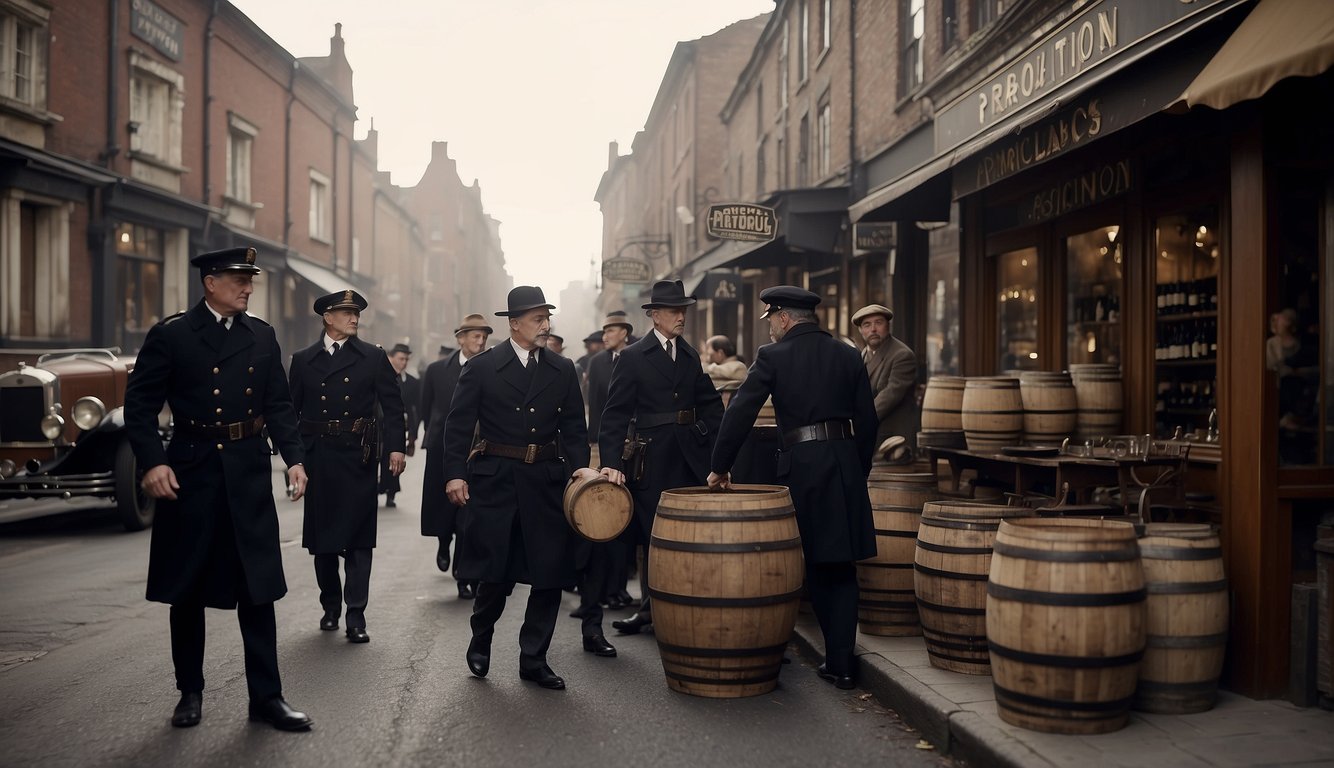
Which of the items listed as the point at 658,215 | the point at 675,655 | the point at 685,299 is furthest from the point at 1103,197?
the point at 658,215

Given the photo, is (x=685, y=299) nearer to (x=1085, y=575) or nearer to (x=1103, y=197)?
(x=1103, y=197)

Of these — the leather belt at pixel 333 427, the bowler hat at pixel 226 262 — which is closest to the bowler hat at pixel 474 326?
the leather belt at pixel 333 427

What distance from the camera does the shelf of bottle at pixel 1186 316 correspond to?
626 cm

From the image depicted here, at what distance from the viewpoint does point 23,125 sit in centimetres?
1548

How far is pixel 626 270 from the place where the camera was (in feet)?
98.8

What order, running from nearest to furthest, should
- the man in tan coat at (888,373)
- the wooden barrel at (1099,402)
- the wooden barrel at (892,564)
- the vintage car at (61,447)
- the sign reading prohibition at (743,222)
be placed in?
the wooden barrel at (892,564) → the wooden barrel at (1099,402) → the man in tan coat at (888,373) → the vintage car at (61,447) → the sign reading prohibition at (743,222)

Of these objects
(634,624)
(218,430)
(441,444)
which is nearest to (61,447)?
(441,444)

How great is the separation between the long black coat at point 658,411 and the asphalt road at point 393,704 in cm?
94

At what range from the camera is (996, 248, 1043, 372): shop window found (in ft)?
28.9

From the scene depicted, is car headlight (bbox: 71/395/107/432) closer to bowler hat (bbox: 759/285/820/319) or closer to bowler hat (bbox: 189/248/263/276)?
bowler hat (bbox: 189/248/263/276)

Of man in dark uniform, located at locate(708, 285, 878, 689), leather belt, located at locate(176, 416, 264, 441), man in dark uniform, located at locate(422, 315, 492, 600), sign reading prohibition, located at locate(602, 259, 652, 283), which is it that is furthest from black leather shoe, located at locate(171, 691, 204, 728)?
sign reading prohibition, located at locate(602, 259, 652, 283)

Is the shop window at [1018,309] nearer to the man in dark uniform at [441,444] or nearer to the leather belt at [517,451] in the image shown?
the man in dark uniform at [441,444]

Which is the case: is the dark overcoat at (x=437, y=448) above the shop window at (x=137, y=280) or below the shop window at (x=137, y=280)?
below

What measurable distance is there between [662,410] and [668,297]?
2.42 feet
